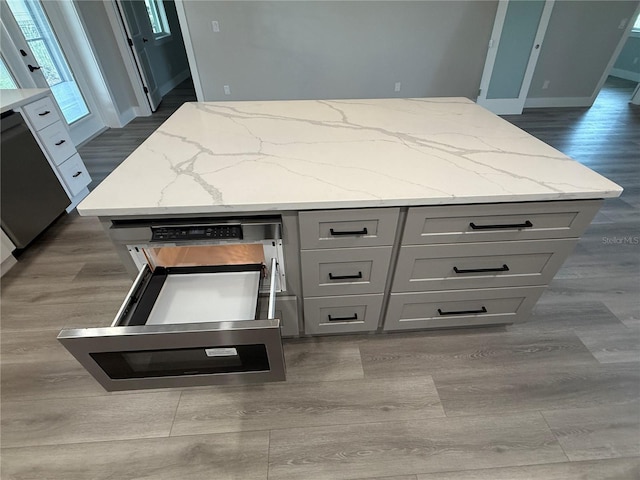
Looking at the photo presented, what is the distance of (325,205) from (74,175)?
255 cm

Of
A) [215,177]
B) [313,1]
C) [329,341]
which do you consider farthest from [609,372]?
[313,1]

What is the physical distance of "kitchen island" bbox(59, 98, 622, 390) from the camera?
0.90 m

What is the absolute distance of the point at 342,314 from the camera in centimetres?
144

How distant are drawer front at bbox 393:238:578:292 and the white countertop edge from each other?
0.72 feet

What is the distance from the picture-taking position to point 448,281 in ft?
4.40

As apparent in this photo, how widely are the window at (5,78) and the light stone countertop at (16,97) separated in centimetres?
92

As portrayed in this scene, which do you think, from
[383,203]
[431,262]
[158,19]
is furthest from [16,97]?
[158,19]

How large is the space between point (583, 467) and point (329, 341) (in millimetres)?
1094

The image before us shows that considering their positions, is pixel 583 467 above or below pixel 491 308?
below

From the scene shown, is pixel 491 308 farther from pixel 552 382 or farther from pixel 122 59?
pixel 122 59

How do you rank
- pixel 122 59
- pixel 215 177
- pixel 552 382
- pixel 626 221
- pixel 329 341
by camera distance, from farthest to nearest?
pixel 122 59 < pixel 626 221 < pixel 329 341 < pixel 552 382 < pixel 215 177

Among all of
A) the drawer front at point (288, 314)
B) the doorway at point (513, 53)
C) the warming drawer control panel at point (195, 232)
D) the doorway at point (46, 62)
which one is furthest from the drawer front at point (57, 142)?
the doorway at point (513, 53)

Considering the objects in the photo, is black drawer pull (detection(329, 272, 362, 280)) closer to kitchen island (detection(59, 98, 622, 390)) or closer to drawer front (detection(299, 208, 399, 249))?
kitchen island (detection(59, 98, 622, 390))

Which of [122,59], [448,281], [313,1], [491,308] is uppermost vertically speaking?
[313,1]
